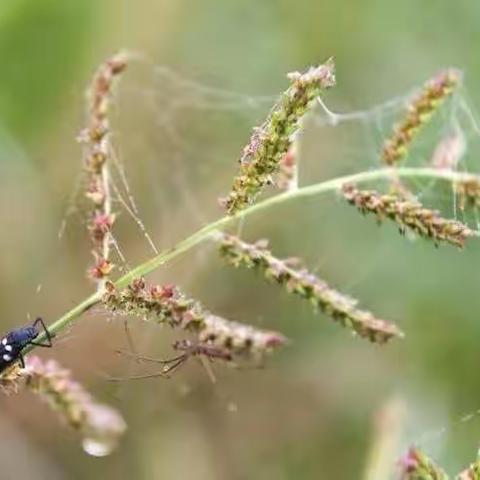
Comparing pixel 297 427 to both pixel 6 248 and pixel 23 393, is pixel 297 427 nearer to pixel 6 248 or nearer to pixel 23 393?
pixel 23 393

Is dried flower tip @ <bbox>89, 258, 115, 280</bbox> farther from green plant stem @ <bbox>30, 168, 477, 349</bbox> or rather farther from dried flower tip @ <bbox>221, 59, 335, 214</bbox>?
dried flower tip @ <bbox>221, 59, 335, 214</bbox>

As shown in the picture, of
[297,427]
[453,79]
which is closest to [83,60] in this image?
[297,427]

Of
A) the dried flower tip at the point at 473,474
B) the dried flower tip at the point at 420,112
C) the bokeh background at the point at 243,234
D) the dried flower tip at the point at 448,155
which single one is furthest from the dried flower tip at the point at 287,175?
the bokeh background at the point at 243,234

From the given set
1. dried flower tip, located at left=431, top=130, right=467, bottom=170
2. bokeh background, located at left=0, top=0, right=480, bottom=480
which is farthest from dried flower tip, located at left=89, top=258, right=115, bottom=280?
bokeh background, located at left=0, top=0, right=480, bottom=480

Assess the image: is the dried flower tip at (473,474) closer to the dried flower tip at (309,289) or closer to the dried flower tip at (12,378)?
the dried flower tip at (309,289)

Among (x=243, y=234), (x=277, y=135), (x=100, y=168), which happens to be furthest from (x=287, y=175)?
(x=243, y=234)

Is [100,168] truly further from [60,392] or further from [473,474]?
[473,474]
